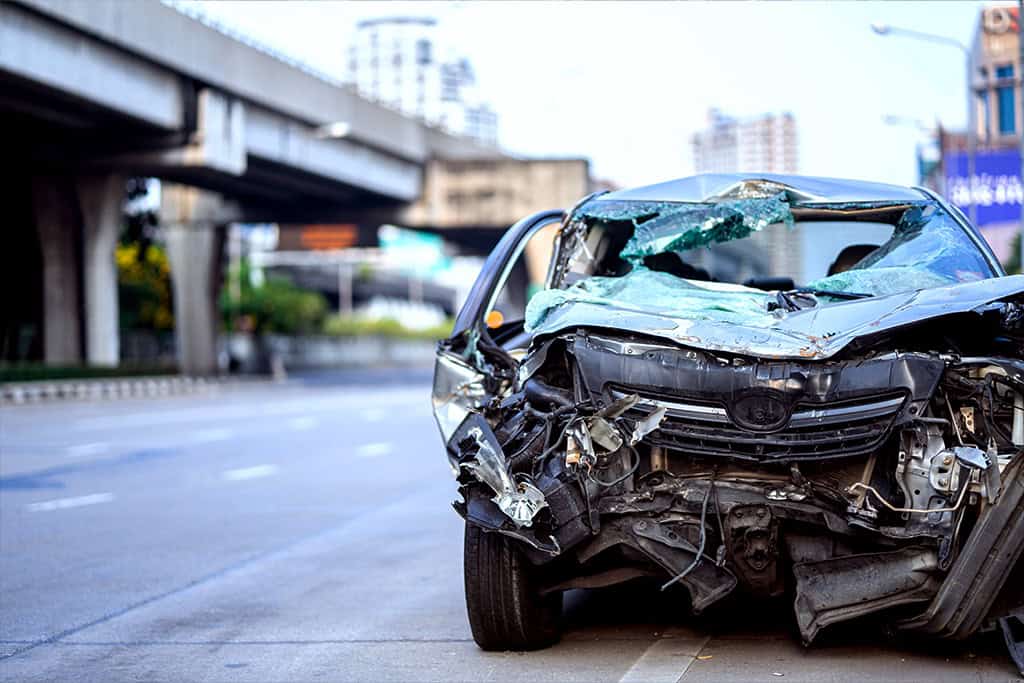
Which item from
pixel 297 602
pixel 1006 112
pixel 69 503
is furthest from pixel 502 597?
pixel 1006 112

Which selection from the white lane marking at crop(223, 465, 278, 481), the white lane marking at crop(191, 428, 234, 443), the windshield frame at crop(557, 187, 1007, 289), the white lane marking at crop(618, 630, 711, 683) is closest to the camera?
the white lane marking at crop(618, 630, 711, 683)

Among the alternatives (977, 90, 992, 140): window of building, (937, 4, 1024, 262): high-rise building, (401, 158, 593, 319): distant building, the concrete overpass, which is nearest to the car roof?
the concrete overpass

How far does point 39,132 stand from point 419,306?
123 meters

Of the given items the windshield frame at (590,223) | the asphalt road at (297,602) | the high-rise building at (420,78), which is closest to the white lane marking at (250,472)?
the asphalt road at (297,602)

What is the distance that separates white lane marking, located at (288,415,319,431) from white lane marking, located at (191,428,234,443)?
4.52 feet

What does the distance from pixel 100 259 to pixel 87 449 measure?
28.0m

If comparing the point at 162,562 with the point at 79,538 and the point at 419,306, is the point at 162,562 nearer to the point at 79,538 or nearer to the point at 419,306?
the point at 79,538

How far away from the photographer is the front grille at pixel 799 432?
17.7ft

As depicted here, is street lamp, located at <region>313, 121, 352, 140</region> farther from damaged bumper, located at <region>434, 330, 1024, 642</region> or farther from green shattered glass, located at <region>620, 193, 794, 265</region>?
damaged bumper, located at <region>434, 330, 1024, 642</region>

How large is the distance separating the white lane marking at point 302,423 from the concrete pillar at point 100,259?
64.3 feet

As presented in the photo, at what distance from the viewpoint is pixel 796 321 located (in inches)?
230

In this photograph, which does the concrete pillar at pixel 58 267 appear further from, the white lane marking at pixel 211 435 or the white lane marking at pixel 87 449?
the white lane marking at pixel 87 449

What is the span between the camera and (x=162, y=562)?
383 inches

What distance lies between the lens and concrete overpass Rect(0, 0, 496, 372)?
33.6 metres
